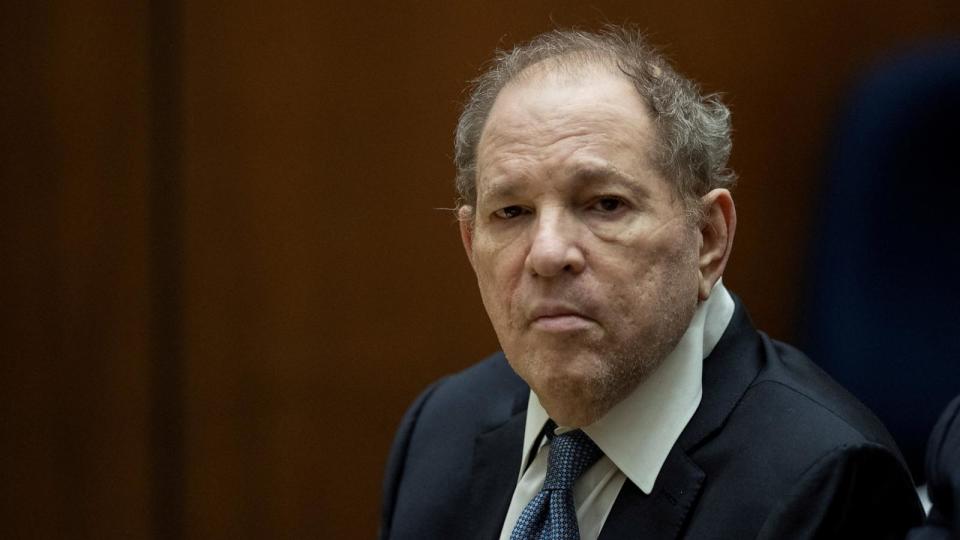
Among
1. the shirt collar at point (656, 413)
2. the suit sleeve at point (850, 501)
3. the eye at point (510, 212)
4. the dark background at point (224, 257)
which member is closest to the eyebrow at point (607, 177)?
the eye at point (510, 212)

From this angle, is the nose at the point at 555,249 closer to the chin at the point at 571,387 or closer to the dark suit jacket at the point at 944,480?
the chin at the point at 571,387

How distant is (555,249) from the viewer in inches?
75.4

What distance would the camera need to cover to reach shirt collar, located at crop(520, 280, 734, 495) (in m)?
1.98

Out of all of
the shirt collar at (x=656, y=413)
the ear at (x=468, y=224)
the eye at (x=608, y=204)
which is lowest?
the shirt collar at (x=656, y=413)

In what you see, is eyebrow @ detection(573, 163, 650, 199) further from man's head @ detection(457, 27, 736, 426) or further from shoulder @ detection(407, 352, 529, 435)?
shoulder @ detection(407, 352, 529, 435)

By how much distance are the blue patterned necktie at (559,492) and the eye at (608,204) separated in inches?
13.7

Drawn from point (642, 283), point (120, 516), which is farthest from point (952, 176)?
point (120, 516)

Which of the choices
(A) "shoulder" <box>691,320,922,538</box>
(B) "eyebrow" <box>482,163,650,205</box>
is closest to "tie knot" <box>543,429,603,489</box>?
(A) "shoulder" <box>691,320,922,538</box>

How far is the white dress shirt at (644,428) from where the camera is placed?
1983mm

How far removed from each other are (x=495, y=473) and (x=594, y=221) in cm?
52

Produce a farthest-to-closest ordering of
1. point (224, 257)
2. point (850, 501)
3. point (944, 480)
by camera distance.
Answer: point (224, 257), point (850, 501), point (944, 480)

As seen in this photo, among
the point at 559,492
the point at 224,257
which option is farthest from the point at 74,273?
the point at 559,492

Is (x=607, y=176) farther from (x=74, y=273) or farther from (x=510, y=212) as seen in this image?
(x=74, y=273)

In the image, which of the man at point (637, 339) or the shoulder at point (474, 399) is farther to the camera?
the shoulder at point (474, 399)
